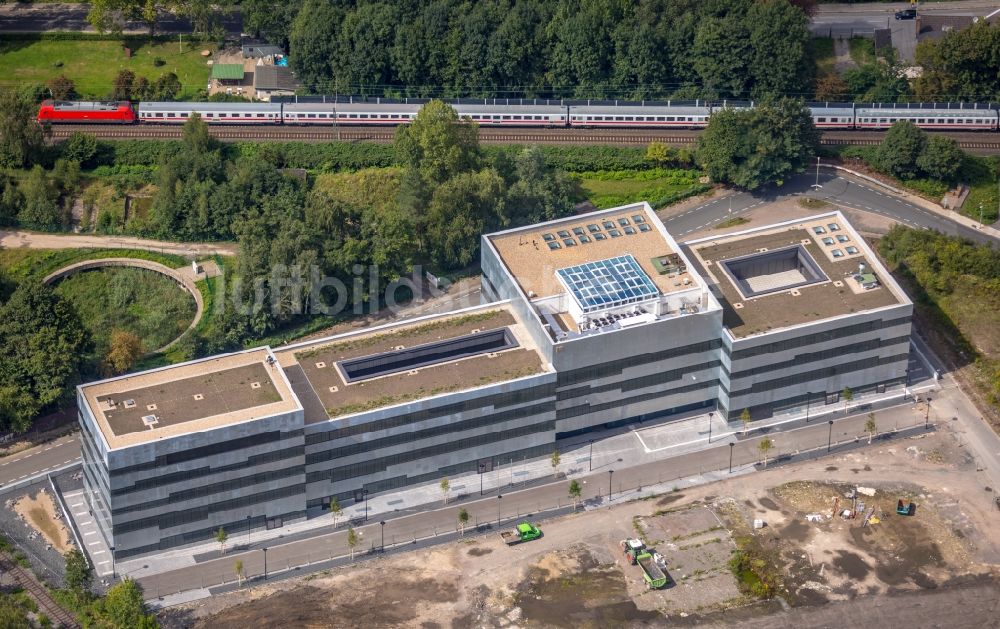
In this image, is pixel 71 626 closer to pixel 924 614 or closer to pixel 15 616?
pixel 15 616

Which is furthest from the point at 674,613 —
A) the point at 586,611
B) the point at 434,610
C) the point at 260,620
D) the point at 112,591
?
the point at 112,591

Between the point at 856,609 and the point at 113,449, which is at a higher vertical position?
the point at 113,449

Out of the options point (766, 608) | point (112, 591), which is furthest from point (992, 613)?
point (112, 591)

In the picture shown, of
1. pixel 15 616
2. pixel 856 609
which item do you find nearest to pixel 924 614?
pixel 856 609

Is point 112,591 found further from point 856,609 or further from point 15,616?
point 856,609

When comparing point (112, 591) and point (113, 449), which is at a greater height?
point (113, 449)

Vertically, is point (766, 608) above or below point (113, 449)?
below

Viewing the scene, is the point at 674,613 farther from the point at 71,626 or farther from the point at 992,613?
the point at 71,626
